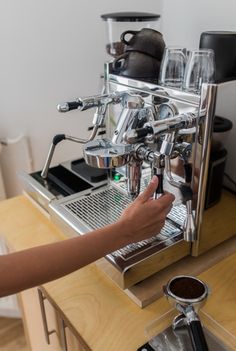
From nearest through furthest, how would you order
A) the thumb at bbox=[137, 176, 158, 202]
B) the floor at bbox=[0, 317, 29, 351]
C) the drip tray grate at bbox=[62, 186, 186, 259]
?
the thumb at bbox=[137, 176, 158, 202] < the drip tray grate at bbox=[62, 186, 186, 259] < the floor at bbox=[0, 317, 29, 351]

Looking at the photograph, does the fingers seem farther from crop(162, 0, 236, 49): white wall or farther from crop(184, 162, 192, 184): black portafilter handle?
crop(162, 0, 236, 49): white wall

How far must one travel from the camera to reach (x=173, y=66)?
0.71 meters

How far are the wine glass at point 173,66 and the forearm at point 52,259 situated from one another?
34 centimetres

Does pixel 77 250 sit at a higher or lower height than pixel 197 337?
higher

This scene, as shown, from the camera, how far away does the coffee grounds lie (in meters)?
0.60

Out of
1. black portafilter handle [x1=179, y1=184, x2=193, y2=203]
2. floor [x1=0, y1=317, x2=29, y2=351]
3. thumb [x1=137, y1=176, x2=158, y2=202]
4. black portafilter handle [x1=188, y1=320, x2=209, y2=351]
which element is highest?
thumb [x1=137, y1=176, x2=158, y2=202]

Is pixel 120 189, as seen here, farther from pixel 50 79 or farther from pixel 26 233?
pixel 50 79

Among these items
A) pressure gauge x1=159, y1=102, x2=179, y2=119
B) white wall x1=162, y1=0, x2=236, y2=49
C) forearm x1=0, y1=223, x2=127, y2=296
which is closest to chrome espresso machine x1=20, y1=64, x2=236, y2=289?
pressure gauge x1=159, y1=102, x2=179, y2=119

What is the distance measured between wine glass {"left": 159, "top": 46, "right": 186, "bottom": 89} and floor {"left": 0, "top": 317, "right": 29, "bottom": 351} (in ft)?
4.21

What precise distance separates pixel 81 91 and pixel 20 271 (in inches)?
37.0

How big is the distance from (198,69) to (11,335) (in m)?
1.39

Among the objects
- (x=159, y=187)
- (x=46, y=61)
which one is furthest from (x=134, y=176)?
(x=46, y=61)

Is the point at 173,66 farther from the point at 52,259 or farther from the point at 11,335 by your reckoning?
the point at 11,335

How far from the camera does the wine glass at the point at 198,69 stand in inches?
25.9
